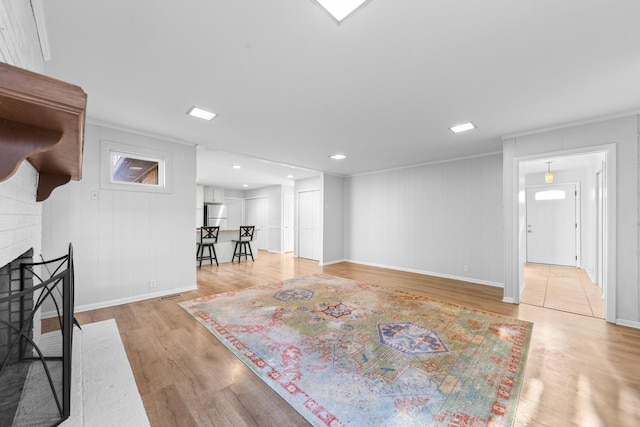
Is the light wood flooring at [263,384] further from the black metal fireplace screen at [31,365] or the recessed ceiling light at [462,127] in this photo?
the recessed ceiling light at [462,127]

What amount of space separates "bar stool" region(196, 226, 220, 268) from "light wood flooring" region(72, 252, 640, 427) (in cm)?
272

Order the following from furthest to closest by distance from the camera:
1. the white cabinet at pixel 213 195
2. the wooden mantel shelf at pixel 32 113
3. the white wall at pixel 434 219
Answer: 1. the white cabinet at pixel 213 195
2. the white wall at pixel 434 219
3. the wooden mantel shelf at pixel 32 113

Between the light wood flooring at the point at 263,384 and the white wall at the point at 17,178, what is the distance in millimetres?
1253

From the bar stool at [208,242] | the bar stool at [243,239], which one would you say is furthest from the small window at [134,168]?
the bar stool at [243,239]

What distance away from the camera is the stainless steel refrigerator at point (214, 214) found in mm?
9500

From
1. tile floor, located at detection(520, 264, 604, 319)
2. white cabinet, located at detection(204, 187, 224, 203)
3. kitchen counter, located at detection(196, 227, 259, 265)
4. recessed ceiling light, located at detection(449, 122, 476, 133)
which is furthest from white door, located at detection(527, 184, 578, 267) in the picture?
white cabinet, located at detection(204, 187, 224, 203)

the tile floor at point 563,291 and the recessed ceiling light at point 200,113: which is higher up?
the recessed ceiling light at point 200,113

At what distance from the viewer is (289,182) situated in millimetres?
8789

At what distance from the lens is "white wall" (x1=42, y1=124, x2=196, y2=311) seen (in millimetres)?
3189

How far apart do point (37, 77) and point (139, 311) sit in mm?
3448

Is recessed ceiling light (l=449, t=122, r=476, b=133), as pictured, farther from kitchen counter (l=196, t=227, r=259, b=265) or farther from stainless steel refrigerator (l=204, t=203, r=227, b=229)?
stainless steel refrigerator (l=204, t=203, r=227, b=229)

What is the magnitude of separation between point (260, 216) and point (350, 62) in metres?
8.50

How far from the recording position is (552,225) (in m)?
6.54

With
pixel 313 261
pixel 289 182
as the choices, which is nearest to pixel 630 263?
pixel 313 261
